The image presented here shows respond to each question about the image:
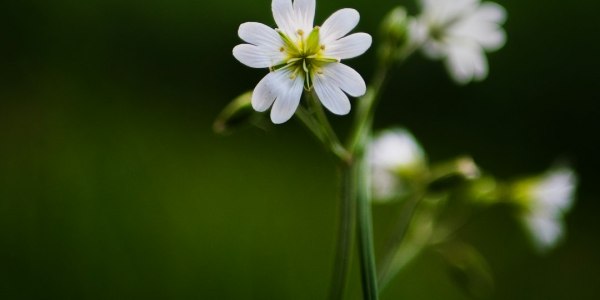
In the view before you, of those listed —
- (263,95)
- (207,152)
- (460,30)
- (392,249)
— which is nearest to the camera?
(263,95)

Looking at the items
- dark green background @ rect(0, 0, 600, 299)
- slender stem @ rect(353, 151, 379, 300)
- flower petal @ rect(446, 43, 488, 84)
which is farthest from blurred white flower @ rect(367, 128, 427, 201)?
dark green background @ rect(0, 0, 600, 299)

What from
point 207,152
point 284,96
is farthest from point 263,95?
point 207,152

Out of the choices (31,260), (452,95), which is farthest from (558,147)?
(31,260)

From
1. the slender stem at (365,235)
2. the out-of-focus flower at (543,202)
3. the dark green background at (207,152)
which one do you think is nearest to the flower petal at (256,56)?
the slender stem at (365,235)

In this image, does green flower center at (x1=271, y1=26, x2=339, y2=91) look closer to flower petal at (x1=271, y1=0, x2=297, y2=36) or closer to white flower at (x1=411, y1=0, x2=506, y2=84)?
flower petal at (x1=271, y1=0, x2=297, y2=36)

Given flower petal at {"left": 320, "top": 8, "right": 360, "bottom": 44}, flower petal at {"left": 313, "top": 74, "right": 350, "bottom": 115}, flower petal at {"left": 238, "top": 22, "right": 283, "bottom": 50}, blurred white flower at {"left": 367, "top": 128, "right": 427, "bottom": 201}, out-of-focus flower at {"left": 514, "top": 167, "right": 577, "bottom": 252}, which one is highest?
flower petal at {"left": 238, "top": 22, "right": 283, "bottom": 50}

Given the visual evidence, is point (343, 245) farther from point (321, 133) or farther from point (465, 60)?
point (465, 60)
